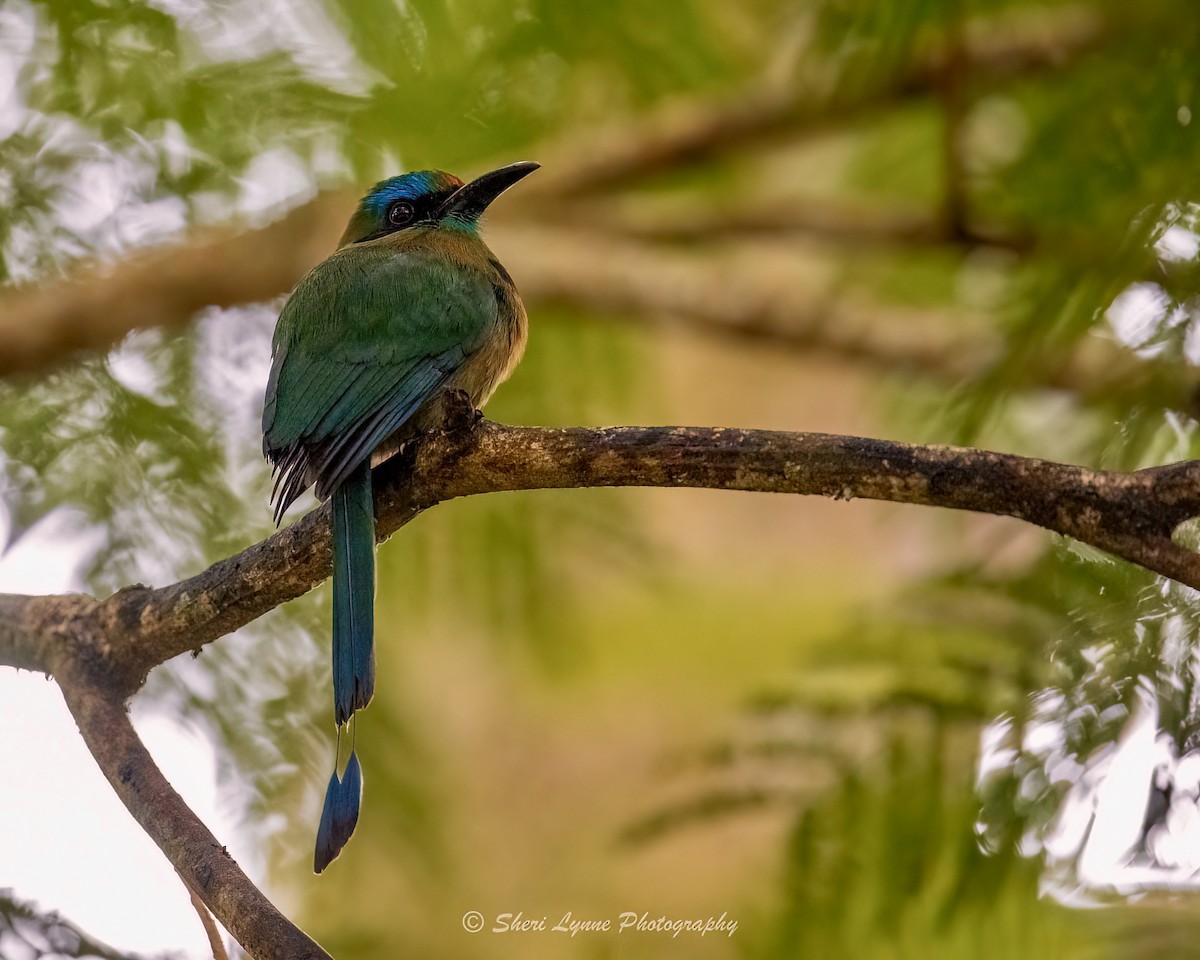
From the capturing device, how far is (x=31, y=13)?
3721mm

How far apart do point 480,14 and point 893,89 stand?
49.5 inches

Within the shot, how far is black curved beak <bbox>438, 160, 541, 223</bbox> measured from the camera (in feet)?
11.8

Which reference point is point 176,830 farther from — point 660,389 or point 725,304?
point 660,389

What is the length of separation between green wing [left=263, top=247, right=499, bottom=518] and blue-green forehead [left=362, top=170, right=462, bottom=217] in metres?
0.36

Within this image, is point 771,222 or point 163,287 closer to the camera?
point 163,287

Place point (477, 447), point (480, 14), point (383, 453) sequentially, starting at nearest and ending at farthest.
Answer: point (477, 447)
point (383, 453)
point (480, 14)

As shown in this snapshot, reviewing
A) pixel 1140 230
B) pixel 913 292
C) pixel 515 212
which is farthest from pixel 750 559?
pixel 1140 230

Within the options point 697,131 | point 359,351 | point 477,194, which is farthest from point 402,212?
point 697,131

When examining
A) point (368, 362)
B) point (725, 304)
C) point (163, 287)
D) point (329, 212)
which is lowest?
point (368, 362)

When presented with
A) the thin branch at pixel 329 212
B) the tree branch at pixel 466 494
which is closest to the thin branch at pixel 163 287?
the thin branch at pixel 329 212

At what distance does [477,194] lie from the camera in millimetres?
3668

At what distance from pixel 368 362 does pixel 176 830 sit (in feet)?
3.85

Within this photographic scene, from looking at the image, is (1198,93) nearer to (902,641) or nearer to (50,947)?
(902,641)

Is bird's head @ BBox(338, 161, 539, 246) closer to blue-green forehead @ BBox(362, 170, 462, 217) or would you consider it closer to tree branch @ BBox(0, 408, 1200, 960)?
blue-green forehead @ BBox(362, 170, 462, 217)
